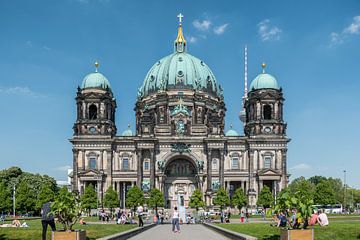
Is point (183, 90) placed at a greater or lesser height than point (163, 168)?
greater

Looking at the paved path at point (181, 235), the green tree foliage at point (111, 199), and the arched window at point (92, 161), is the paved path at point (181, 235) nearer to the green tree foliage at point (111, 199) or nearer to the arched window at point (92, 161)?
the green tree foliage at point (111, 199)

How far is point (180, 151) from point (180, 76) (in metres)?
21.0

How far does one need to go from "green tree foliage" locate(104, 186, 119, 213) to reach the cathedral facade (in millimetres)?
6145

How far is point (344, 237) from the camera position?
2894 centimetres

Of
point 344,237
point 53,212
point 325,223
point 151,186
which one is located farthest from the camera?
point 151,186

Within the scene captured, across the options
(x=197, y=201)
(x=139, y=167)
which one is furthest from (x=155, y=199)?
(x=139, y=167)

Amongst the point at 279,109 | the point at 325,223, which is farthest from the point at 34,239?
the point at 279,109

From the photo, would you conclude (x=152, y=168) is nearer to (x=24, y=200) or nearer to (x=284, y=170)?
(x=24, y=200)

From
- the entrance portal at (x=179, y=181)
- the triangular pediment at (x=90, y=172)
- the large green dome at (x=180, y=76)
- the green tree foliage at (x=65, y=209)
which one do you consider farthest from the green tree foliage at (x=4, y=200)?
the green tree foliage at (x=65, y=209)

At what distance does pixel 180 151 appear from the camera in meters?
104

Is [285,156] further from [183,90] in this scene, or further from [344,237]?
[344,237]

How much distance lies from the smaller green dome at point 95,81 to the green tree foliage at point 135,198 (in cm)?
2408

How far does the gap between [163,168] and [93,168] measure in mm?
13597

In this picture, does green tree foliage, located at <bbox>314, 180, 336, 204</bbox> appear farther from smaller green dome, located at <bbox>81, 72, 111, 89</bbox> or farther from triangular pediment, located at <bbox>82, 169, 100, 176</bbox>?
smaller green dome, located at <bbox>81, 72, 111, 89</bbox>
